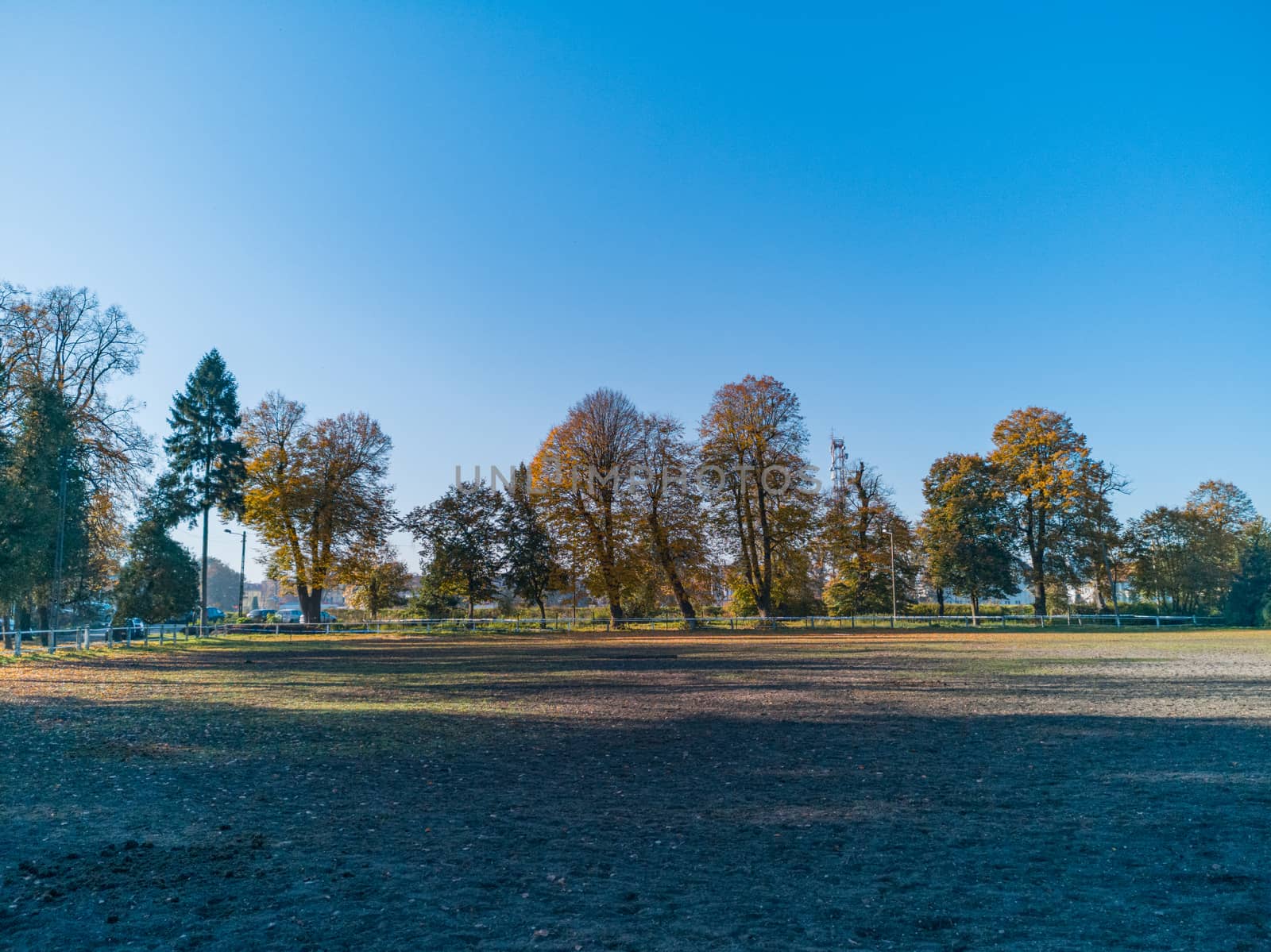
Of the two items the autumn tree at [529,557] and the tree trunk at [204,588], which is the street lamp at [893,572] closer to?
the autumn tree at [529,557]

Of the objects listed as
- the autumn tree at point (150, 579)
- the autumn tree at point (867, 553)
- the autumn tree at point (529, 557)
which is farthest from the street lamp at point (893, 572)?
the autumn tree at point (150, 579)

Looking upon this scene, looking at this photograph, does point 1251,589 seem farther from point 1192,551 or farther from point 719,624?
point 719,624

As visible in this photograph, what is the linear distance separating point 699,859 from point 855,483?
2324 inches

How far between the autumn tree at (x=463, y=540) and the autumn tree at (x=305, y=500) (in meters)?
7.56

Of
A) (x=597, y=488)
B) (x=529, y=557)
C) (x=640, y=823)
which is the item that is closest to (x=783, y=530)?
(x=597, y=488)

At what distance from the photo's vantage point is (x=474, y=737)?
439 inches

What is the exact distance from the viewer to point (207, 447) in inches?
1828

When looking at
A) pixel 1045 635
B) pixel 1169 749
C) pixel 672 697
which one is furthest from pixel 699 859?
pixel 1045 635

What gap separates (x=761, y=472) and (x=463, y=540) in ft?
77.5

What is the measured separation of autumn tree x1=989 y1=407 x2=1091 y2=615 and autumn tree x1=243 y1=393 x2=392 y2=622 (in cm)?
4544

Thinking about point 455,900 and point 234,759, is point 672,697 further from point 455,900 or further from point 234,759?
point 455,900

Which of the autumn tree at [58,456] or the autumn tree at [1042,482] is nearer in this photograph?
the autumn tree at [58,456]

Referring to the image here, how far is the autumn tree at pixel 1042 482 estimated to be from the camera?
56031 millimetres

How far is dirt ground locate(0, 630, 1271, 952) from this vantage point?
14.8ft
